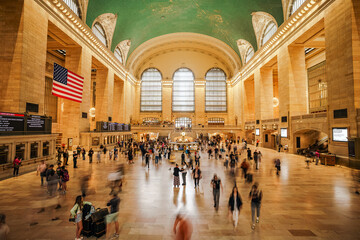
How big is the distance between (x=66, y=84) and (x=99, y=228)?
14.4 meters

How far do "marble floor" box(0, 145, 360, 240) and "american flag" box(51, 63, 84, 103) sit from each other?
25.1 ft

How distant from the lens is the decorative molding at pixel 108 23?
76.1ft

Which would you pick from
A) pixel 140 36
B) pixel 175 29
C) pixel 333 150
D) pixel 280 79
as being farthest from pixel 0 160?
pixel 175 29

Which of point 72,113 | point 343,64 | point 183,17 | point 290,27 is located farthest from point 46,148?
point 183,17

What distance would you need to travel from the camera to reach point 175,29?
112 feet

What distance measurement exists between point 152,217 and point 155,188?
8.33ft

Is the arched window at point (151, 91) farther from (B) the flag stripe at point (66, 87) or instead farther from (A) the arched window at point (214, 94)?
(B) the flag stripe at point (66, 87)

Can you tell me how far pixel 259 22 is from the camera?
25.1m

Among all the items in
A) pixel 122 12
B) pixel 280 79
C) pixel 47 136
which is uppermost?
pixel 122 12

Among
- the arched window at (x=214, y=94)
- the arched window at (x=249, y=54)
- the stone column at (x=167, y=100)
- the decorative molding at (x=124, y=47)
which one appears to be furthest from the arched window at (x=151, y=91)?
the arched window at (x=249, y=54)

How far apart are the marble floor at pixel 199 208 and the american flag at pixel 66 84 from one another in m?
7.66

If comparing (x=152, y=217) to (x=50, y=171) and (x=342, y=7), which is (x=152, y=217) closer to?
(x=50, y=171)

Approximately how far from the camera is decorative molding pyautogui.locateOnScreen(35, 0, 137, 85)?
581 inches

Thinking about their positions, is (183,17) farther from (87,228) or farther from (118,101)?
(87,228)
